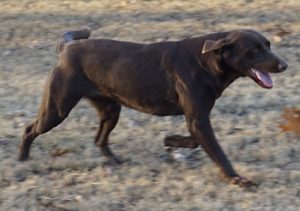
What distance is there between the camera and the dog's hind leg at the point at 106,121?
21.6 ft

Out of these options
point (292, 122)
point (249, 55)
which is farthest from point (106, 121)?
point (292, 122)

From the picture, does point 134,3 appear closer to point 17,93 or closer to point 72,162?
point 17,93

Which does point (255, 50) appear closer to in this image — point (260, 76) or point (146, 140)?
point (260, 76)

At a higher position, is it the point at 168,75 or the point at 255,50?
the point at 255,50

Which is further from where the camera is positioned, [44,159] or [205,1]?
[205,1]

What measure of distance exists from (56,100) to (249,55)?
1557 mm

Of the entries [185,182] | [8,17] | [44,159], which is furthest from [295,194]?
[8,17]

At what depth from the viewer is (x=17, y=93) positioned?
8586 mm

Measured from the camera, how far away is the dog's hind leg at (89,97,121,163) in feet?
21.6

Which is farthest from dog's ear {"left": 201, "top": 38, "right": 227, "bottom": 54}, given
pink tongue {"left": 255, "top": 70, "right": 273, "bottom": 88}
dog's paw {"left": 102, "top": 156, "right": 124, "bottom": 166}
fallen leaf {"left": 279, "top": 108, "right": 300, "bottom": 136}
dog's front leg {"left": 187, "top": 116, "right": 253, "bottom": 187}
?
fallen leaf {"left": 279, "top": 108, "right": 300, "bottom": 136}

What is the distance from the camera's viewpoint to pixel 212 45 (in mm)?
5703

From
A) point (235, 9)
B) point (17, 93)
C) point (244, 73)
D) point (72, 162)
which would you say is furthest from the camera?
point (235, 9)

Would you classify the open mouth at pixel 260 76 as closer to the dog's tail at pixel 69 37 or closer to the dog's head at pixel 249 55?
the dog's head at pixel 249 55

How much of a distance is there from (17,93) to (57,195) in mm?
2856
